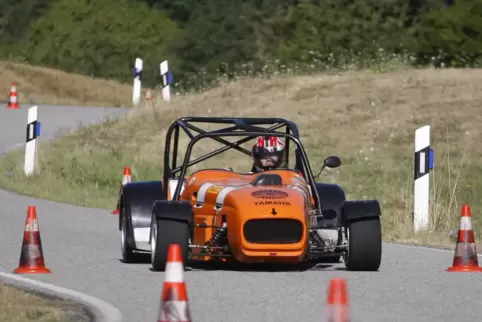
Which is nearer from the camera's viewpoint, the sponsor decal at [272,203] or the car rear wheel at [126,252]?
the sponsor decal at [272,203]

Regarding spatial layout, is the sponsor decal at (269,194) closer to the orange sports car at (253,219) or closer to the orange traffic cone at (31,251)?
the orange sports car at (253,219)

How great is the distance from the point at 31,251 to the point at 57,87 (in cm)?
3607

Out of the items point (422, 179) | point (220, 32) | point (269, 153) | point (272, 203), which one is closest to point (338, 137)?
point (422, 179)

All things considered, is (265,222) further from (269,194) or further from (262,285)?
(262,285)

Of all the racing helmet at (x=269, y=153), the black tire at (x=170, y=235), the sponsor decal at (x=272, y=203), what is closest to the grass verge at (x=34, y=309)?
the black tire at (x=170, y=235)

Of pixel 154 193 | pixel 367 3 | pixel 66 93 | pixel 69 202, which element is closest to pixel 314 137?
pixel 69 202

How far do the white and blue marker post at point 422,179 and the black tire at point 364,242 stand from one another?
4.58 m

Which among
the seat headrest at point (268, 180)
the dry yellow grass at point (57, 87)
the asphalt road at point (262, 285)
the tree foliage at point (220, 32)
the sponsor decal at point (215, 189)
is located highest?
the tree foliage at point (220, 32)

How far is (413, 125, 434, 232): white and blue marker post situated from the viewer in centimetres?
1744

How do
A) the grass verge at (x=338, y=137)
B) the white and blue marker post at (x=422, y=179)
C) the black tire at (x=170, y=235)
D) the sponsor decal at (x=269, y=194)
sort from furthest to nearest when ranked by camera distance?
the grass verge at (x=338, y=137) < the white and blue marker post at (x=422, y=179) < the black tire at (x=170, y=235) < the sponsor decal at (x=269, y=194)

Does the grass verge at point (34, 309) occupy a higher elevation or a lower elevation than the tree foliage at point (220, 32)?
lower

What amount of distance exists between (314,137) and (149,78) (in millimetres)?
44147

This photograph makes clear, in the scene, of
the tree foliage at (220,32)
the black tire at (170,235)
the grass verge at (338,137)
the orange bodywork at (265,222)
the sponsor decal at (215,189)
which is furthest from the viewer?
the tree foliage at (220,32)

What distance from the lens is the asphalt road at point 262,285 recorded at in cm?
1030
